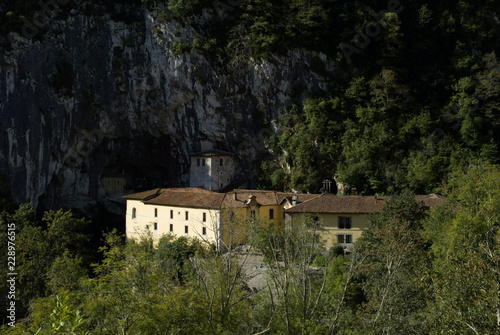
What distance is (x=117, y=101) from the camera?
48812 mm

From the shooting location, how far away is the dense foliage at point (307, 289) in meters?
11.5

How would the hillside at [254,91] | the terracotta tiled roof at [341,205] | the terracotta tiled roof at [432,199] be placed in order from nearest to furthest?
the terracotta tiled roof at [432,199], the terracotta tiled roof at [341,205], the hillside at [254,91]

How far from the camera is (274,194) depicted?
127 feet

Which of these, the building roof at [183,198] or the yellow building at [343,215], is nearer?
the yellow building at [343,215]

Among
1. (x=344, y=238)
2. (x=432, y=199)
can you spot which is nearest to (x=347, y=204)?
(x=344, y=238)

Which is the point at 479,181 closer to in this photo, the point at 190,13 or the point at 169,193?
the point at 169,193

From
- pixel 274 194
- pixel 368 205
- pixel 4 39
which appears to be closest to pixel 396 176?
pixel 368 205

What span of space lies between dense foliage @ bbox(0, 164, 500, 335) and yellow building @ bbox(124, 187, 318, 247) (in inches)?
276

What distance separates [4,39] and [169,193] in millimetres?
20298

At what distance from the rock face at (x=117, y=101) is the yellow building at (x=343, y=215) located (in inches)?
514

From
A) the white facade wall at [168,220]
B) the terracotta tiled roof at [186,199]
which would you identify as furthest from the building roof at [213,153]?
the white facade wall at [168,220]

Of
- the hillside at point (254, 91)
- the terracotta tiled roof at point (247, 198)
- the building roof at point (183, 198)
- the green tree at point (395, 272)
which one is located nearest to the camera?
the green tree at point (395, 272)

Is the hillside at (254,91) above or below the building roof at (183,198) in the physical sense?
above

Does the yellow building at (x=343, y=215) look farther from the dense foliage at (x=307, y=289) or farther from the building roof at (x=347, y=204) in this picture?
the dense foliage at (x=307, y=289)
